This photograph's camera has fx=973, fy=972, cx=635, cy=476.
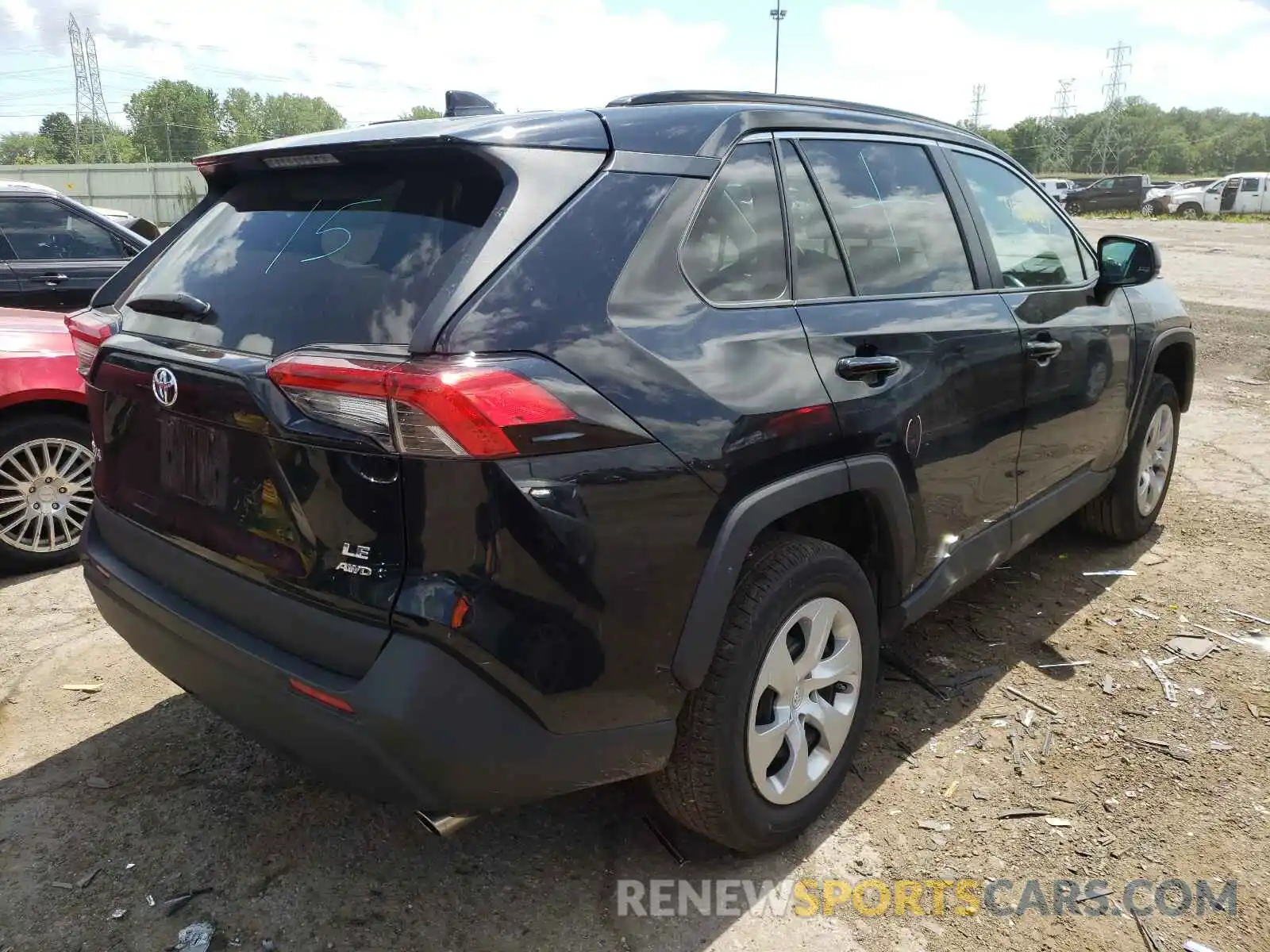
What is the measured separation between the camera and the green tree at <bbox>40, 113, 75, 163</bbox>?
9012 cm

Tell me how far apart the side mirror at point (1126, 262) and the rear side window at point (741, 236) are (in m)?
2.04

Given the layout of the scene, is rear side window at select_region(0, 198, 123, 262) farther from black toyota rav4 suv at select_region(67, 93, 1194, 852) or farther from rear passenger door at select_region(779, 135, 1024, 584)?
rear passenger door at select_region(779, 135, 1024, 584)

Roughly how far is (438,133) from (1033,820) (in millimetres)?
2402

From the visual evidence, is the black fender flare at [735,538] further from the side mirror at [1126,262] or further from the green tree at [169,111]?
the green tree at [169,111]

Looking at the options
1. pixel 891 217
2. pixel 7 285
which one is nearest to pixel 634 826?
pixel 891 217

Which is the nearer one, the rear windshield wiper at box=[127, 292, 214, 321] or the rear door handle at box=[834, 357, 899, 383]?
the rear windshield wiper at box=[127, 292, 214, 321]

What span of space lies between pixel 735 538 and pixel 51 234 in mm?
6660

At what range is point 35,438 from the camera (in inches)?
171

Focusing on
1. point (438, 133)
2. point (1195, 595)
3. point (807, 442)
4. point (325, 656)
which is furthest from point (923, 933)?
point (1195, 595)

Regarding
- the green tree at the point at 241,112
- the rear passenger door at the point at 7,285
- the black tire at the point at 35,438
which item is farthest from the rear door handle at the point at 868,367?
the green tree at the point at 241,112

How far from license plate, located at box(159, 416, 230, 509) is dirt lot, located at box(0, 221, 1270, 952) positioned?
102cm

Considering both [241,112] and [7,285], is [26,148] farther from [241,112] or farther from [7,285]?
[7,285]

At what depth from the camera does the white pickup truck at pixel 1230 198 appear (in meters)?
37.0

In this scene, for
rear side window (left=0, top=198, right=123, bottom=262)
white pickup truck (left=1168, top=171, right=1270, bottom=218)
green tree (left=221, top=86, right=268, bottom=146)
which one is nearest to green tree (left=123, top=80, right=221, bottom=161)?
green tree (left=221, top=86, right=268, bottom=146)
